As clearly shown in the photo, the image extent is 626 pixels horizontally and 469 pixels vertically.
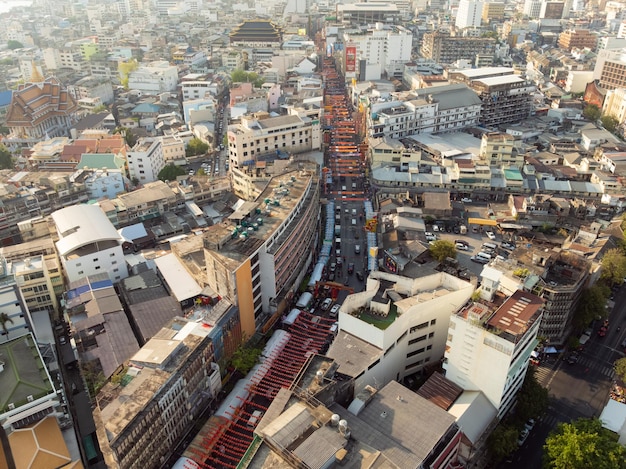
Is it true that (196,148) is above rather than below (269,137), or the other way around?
below

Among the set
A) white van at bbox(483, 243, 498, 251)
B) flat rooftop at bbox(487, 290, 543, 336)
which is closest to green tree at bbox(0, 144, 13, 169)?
white van at bbox(483, 243, 498, 251)

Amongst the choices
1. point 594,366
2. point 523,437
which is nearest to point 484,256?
point 594,366

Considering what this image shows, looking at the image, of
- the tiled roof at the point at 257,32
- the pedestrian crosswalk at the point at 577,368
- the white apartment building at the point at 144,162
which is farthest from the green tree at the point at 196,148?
the tiled roof at the point at 257,32

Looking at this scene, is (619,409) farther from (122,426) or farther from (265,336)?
(122,426)

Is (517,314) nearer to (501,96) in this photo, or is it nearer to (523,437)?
(523,437)

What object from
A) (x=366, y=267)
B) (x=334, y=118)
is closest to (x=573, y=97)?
(x=334, y=118)
